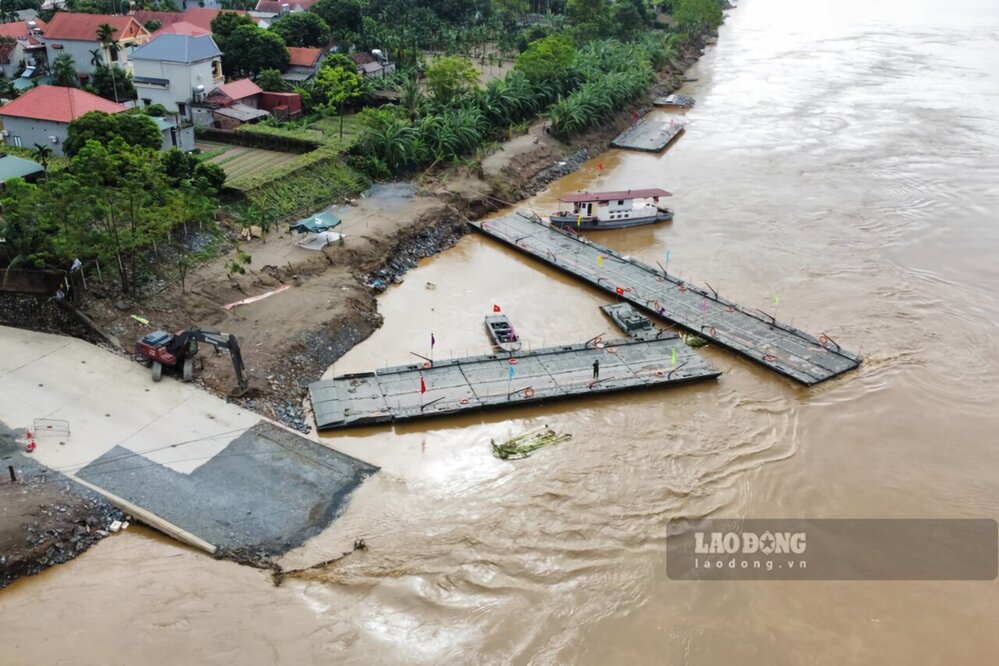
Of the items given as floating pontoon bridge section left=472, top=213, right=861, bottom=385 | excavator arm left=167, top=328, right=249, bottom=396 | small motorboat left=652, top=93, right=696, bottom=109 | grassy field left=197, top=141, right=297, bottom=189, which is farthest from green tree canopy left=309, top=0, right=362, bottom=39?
excavator arm left=167, top=328, right=249, bottom=396

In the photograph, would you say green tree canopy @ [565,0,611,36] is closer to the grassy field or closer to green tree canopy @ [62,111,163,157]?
the grassy field

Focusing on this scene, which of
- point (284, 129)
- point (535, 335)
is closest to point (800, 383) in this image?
point (535, 335)

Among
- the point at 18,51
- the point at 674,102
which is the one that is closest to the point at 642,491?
the point at 674,102

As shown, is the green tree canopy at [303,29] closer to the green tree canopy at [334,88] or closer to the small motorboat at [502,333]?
the green tree canopy at [334,88]

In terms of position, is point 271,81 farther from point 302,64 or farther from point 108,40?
point 108,40

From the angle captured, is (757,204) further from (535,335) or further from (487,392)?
(487,392)

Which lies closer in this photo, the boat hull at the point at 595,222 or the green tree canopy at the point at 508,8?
the boat hull at the point at 595,222

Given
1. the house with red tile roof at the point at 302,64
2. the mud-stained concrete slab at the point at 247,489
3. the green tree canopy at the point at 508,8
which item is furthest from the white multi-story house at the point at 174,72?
the green tree canopy at the point at 508,8
